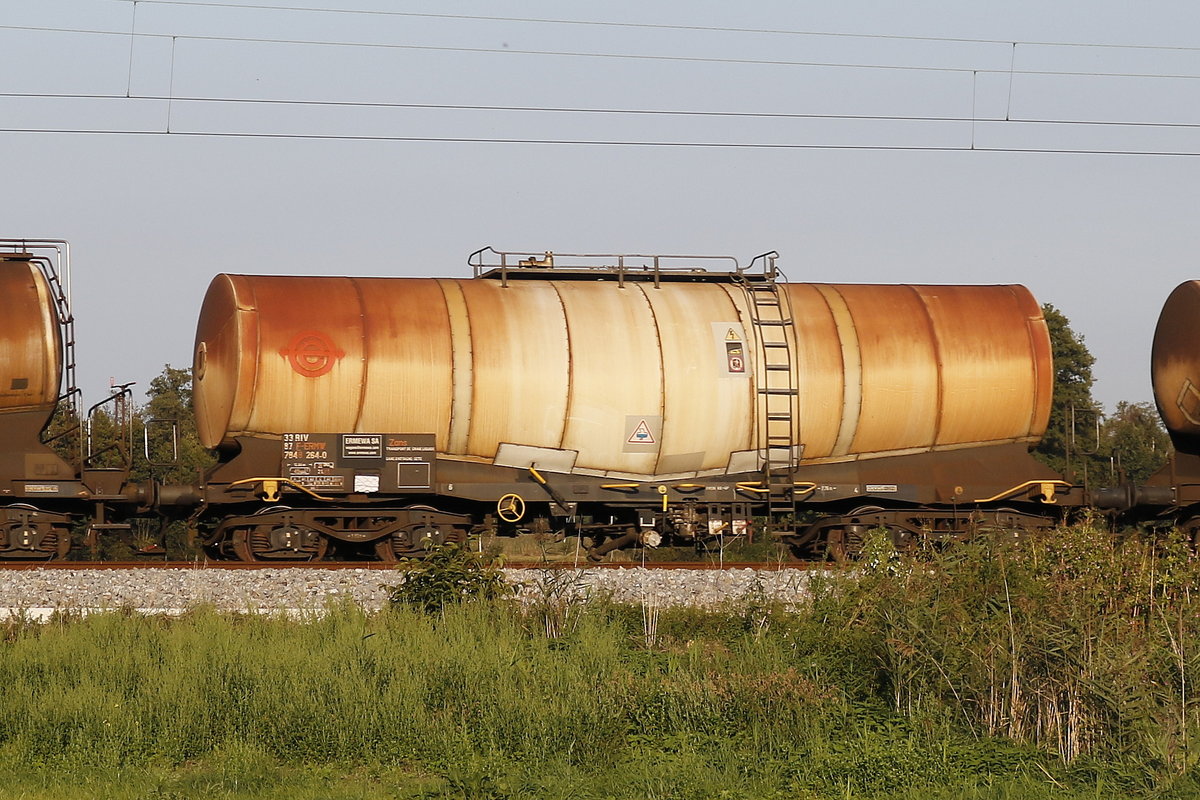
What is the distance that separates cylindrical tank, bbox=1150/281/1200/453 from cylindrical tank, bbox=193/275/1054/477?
219 centimetres

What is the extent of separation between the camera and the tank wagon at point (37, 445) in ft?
55.2

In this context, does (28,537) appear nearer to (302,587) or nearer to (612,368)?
(302,587)

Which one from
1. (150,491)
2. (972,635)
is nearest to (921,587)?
(972,635)

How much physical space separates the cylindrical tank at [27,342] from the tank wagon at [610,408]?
77.9 inches

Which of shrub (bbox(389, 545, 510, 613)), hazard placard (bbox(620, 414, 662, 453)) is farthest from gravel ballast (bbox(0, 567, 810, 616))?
hazard placard (bbox(620, 414, 662, 453))

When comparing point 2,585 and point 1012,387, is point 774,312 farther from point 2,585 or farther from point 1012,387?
point 2,585

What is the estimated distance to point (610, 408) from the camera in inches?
679

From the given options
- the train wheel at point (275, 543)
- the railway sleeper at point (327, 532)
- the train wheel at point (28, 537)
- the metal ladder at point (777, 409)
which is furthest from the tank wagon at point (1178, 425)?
the train wheel at point (28, 537)

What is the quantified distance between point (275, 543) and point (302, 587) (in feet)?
10.5

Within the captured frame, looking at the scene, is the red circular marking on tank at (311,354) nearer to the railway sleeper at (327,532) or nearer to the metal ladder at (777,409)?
the railway sleeper at (327,532)

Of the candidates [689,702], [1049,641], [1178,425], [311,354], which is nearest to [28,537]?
[311,354]

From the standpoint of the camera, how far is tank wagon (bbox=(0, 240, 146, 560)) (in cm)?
1683

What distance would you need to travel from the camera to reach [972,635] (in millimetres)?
8562

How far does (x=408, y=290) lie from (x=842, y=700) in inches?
412
